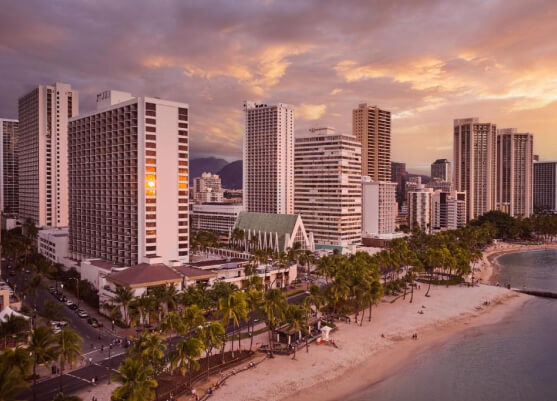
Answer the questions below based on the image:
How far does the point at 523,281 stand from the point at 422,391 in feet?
340

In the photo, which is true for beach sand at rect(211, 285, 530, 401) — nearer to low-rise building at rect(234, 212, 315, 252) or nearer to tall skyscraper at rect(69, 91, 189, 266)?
low-rise building at rect(234, 212, 315, 252)

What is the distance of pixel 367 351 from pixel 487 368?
20.1m

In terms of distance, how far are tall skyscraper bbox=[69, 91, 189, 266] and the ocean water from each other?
6733 centimetres

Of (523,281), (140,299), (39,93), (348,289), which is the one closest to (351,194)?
(523,281)

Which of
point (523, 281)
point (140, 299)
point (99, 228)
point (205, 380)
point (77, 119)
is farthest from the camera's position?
point (523, 281)

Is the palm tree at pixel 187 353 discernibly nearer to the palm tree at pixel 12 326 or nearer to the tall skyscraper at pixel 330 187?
the palm tree at pixel 12 326

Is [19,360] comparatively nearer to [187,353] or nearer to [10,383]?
[10,383]

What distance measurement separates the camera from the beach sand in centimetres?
6331

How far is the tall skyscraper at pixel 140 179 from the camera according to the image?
11494 centimetres

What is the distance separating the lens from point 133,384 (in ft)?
152

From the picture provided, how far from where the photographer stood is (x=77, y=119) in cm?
14012

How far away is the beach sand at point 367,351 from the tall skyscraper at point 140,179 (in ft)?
174

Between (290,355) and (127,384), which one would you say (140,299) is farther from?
(127,384)

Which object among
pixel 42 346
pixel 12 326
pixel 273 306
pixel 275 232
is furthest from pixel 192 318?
pixel 275 232
